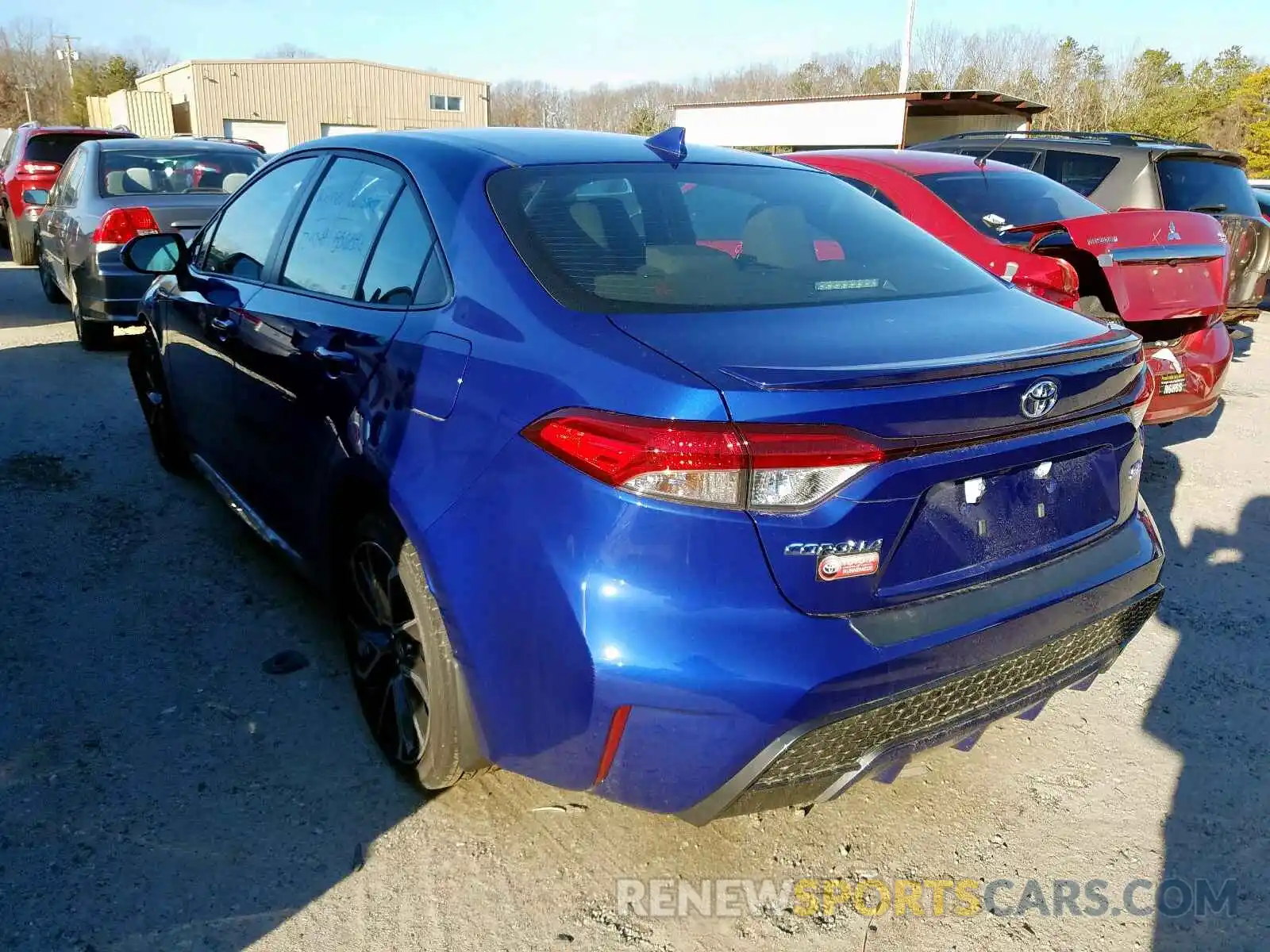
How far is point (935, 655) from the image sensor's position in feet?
6.50

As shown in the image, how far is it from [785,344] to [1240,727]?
2093 mm

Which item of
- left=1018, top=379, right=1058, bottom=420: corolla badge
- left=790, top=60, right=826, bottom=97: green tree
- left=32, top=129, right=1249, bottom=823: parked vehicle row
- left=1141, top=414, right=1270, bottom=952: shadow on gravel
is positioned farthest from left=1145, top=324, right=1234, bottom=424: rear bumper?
left=790, top=60, right=826, bottom=97: green tree

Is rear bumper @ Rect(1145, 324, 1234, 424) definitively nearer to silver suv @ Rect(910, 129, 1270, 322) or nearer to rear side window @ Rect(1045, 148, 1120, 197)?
silver suv @ Rect(910, 129, 1270, 322)

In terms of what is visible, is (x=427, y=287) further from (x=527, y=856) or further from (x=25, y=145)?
(x=25, y=145)

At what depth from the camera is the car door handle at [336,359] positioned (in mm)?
2576

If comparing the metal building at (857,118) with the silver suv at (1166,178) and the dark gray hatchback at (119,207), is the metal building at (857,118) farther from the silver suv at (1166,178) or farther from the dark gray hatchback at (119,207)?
the dark gray hatchback at (119,207)

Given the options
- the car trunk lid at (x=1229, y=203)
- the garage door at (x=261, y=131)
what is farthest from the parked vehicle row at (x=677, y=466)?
the garage door at (x=261, y=131)

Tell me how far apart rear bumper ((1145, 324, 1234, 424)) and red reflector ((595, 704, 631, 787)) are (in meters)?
3.88

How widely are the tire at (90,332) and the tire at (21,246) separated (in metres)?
5.18

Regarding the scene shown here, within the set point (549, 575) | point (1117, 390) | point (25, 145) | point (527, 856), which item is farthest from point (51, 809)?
point (25, 145)

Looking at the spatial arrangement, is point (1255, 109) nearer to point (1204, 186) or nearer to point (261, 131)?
point (261, 131)

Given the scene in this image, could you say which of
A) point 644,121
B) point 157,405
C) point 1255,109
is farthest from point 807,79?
point 157,405

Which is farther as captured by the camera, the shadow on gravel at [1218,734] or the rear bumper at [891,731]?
the shadow on gravel at [1218,734]

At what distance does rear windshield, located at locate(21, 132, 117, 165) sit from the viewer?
12.2m
